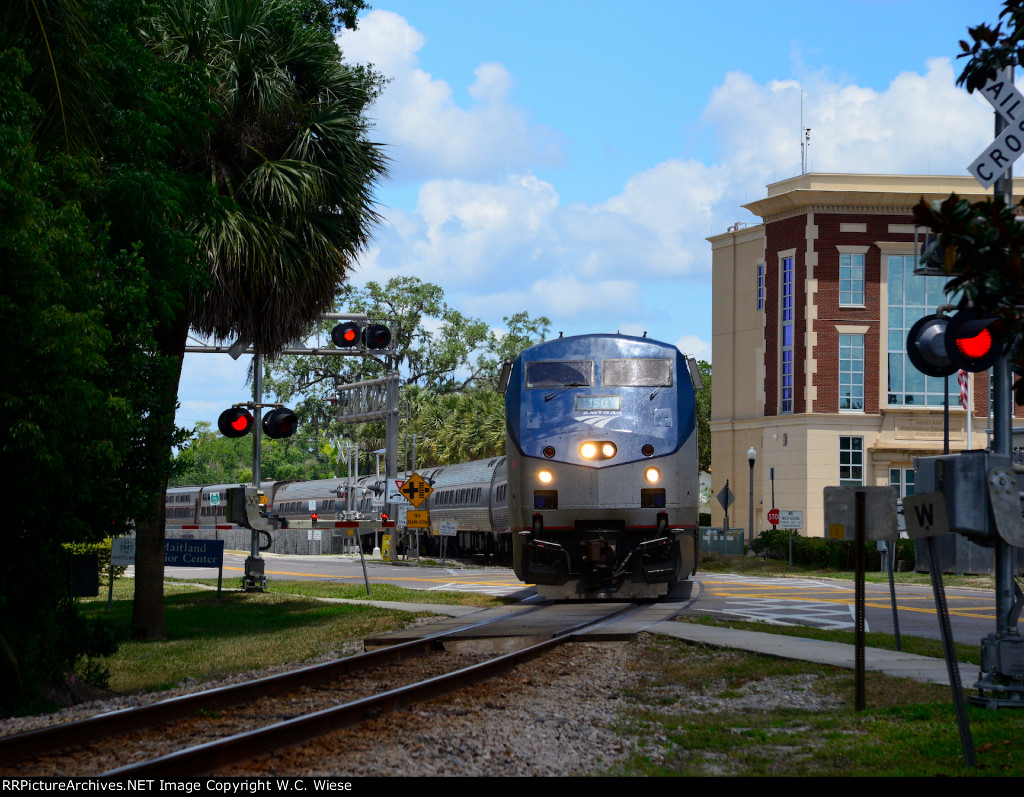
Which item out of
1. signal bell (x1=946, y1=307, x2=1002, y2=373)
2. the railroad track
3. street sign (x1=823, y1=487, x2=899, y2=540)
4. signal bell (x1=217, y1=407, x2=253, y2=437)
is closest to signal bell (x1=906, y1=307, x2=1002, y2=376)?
signal bell (x1=946, y1=307, x2=1002, y2=373)

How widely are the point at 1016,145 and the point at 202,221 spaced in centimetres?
1008

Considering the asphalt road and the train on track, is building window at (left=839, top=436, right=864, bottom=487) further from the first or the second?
the train on track

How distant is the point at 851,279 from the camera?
49594 millimetres

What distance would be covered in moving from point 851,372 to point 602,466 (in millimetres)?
33256

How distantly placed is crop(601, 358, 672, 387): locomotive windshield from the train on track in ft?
0.05

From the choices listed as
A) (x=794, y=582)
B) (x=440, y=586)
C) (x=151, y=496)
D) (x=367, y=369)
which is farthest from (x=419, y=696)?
(x=367, y=369)

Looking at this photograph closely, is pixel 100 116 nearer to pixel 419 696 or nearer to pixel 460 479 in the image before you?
pixel 419 696

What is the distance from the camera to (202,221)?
51.7 feet

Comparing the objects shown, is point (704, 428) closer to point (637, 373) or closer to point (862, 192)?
point (862, 192)

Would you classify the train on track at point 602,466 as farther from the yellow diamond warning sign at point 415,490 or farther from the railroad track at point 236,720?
the yellow diamond warning sign at point 415,490

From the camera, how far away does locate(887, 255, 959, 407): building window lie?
163 ft

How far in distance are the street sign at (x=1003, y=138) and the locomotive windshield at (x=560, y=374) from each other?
10.3 m

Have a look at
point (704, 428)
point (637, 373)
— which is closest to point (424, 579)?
point (637, 373)
